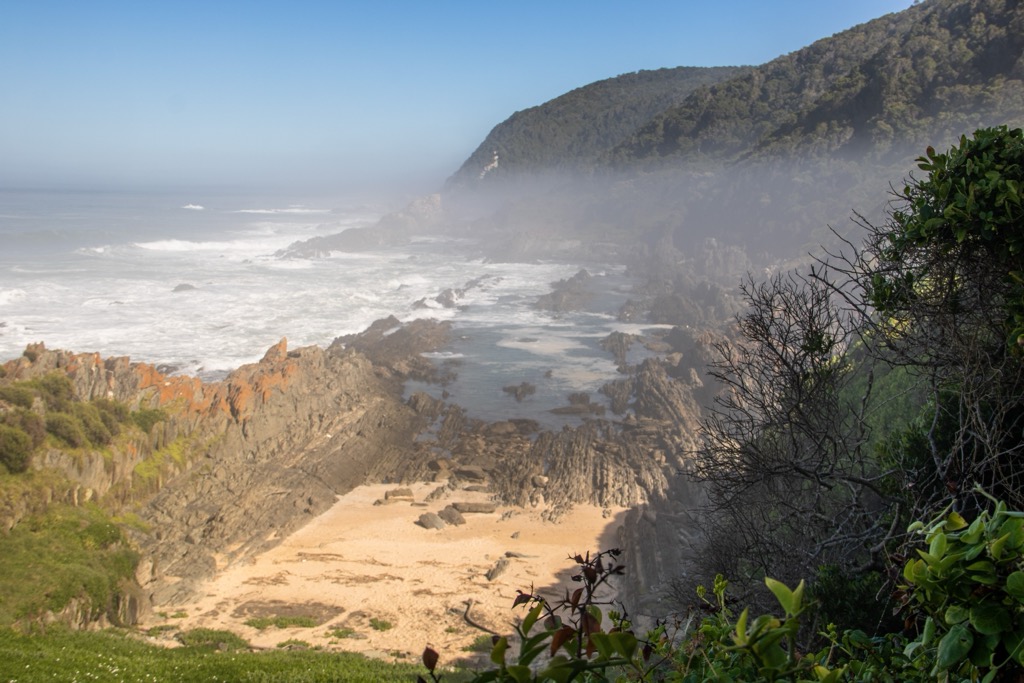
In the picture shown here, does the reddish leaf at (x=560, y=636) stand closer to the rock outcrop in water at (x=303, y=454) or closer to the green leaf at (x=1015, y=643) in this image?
the green leaf at (x=1015, y=643)

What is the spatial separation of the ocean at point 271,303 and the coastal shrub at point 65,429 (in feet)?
31.7

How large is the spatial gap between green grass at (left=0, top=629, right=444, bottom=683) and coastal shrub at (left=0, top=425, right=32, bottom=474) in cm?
413

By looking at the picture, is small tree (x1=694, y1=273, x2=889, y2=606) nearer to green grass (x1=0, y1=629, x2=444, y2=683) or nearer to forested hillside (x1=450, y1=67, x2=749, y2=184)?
green grass (x1=0, y1=629, x2=444, y2=683)

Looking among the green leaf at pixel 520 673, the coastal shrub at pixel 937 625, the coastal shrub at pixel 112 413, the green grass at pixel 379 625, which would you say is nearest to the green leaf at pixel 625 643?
the coastal shrub at pixel 937 625

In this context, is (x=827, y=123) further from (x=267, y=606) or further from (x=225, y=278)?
(x=267, y=606)

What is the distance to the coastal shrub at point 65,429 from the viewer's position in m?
14.0

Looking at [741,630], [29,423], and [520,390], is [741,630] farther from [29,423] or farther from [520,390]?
[520,390]

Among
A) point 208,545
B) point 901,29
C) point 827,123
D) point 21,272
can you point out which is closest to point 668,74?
point 901,29

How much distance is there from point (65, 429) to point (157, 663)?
7522 mm

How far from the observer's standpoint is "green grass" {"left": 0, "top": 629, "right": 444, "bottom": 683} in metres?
7.33

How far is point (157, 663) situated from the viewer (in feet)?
27.2

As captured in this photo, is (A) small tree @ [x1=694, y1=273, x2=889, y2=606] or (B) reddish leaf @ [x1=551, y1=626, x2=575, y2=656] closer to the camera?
(B) reddish leaf @ [x1=551, y1=626, x2=575, y2=656]

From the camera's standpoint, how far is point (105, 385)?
16.6 meters

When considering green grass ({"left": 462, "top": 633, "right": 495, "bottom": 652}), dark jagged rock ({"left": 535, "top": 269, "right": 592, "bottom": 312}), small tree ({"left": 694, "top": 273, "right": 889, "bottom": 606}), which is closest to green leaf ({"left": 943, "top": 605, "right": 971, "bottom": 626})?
small tree ({"left": 694, "top": 273, "right": 889, "bottom": 606})
